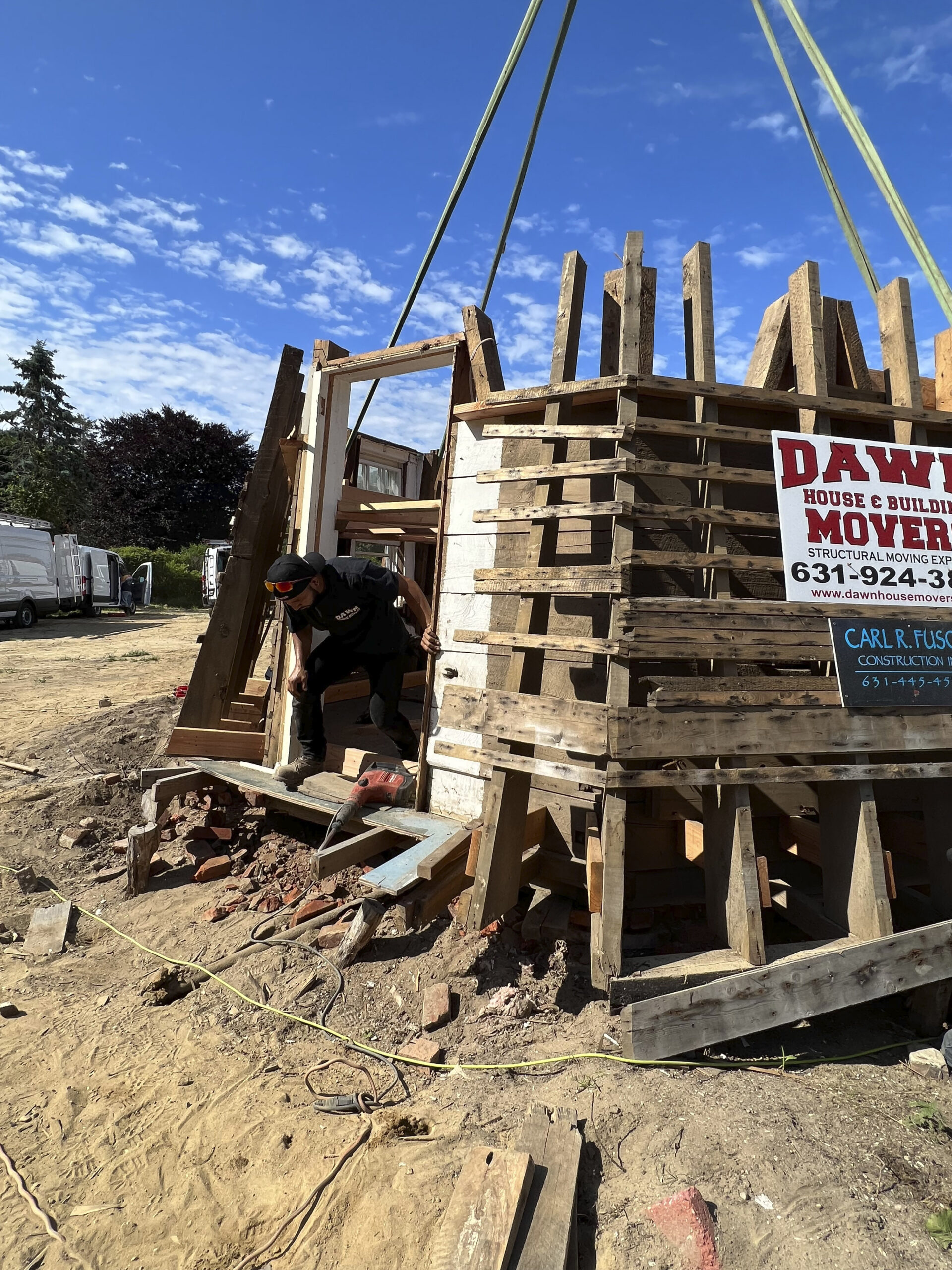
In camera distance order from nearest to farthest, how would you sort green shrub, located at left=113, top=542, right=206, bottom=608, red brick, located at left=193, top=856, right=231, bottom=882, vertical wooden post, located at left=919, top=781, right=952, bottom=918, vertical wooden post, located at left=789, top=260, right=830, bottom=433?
vertical wooden post, located at left=919, top=781, right=952, bottom=918 → vertical wooden post, located at left=789, top=260, right=830, bottom=433 → red brick, located at left=193, top=856, right=231, bottom=882 → green shrub, located at left=113, top=542, right=206, bottom=608

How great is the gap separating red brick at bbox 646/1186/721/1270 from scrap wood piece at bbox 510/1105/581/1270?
11.4 inches

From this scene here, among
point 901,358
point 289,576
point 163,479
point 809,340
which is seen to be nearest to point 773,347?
point 809,340

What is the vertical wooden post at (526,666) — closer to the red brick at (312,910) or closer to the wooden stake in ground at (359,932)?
the wooden stake in ground at (359,932)

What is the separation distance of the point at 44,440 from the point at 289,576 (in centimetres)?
4036

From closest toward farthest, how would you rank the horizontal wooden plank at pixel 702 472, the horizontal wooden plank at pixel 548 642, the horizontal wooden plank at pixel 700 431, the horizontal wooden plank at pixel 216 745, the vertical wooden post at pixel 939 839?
the horizontal wooden plank at pixel 548 642, the horizontal wooden plank at pixel 702 472, the horizontal wooden plank at pixel 700 431, the vertical wooden post at pixel 939 839, the horizontal wooden plank at pixel 216 745

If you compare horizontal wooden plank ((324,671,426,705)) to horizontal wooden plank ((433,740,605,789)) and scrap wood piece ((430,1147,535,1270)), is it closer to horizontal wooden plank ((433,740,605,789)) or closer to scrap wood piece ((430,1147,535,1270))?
horizontal wooden plank ((433,740,605,789))

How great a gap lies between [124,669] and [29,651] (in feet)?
12.0

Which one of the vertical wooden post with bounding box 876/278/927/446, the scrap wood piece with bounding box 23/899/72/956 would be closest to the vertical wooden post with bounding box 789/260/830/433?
the vertical wooden post with bounding box 876/278/927/446

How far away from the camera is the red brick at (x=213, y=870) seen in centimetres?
546

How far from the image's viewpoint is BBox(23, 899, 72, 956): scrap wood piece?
4.62 m

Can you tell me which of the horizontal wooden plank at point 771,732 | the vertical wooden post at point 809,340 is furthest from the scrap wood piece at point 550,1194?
the vertical wooden post at point 809,340

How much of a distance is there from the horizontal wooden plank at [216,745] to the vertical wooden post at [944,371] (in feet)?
19.2

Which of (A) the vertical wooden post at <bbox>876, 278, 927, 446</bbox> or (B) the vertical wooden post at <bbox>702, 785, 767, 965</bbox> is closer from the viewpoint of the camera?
(B) the vertical wooden post at <bbox>702, 785, 767, 965</bbox>

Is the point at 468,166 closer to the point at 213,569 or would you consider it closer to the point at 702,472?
the point at 702,472
